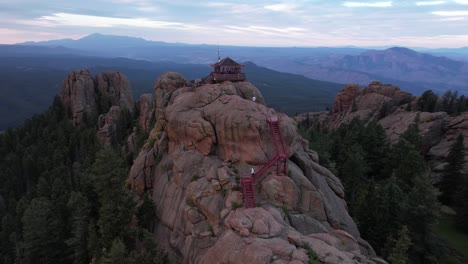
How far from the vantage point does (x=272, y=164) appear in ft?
98.8

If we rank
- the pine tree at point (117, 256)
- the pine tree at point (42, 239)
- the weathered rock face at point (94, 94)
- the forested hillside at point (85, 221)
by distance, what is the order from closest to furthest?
the pine tree at point (117, 256)
the forested hillside at point (85, 221)
the pine tree at point (42, 239)
the weathered rock face at point (94, 94)

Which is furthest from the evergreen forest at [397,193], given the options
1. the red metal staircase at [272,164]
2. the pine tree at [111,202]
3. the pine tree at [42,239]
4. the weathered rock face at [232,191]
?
the pine tree at [42,239]

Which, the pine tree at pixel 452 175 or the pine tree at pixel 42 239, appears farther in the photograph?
the pine tree at pixel 452 175

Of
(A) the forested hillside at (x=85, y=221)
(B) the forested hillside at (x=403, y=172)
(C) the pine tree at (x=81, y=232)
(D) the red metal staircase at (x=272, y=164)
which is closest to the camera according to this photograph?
(D) the red metal staircase at (x=272, y=164)

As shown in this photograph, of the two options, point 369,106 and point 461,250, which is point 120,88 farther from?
point 461,250

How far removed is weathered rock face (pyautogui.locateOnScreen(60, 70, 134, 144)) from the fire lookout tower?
54.7 meters

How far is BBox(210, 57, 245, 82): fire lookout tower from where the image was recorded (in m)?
42.0

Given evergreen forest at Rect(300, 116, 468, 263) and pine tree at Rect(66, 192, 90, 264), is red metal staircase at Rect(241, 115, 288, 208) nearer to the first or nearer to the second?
evergreen forest at Rect(300, 116, 468, 263)

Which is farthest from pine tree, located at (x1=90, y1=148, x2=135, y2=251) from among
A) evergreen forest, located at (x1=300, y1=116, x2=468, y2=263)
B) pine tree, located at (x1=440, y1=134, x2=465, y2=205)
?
pine tree, located at (x1=440, y1=134, x2=465, y2=205)

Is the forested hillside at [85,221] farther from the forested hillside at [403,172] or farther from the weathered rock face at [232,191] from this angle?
the forested hillside at [403,172]

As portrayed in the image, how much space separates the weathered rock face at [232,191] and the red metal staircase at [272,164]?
2.18ft

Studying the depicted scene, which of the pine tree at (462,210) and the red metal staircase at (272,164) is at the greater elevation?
the red metal staircase at (272,164)

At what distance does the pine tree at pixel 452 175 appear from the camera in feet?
182

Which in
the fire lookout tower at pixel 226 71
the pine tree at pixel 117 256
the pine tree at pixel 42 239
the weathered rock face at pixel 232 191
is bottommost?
the pine tree at pixel 42 239
